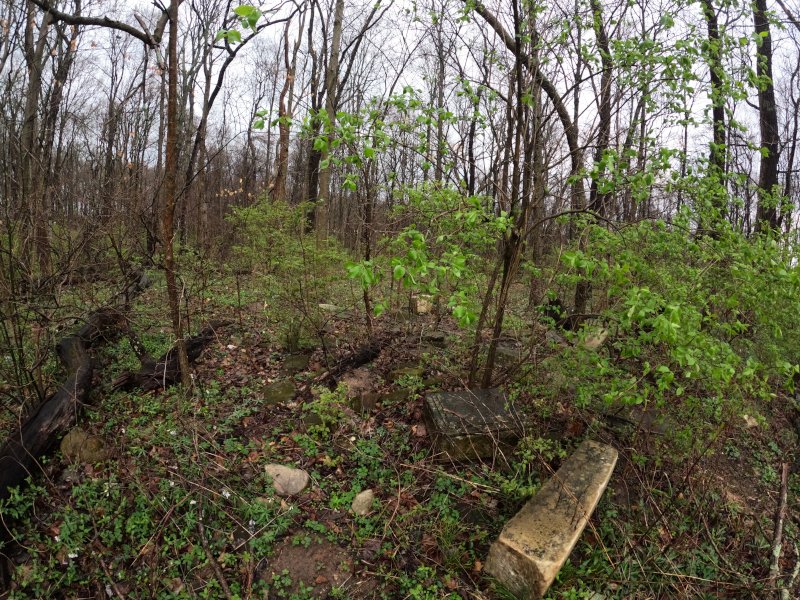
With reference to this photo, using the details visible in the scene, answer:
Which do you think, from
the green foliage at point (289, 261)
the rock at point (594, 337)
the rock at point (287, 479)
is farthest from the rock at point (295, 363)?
the rock at point (594, 337)

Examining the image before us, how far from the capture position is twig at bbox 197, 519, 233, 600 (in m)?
2.54

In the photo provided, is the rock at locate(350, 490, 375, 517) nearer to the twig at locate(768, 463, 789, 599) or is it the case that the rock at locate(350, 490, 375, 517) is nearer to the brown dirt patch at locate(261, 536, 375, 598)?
the brown dirt patch at locate(261, 536, 375, 598)

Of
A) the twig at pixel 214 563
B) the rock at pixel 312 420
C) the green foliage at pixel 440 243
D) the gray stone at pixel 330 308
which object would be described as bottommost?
the twig at pixel 214 563

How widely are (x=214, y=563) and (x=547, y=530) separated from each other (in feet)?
7.02

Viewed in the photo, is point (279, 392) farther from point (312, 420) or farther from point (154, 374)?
point (154, 374)

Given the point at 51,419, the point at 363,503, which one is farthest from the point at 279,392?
the point at 51,419

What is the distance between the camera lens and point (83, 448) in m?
3.52

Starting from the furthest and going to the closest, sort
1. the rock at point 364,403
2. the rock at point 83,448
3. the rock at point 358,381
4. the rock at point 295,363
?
the rock at point 295,363 < the rock at point 358,381 < the rock at point 364,403 < the rock at point 83,448

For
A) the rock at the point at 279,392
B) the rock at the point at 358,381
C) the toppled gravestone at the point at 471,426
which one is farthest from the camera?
the rock at the point at 358,381

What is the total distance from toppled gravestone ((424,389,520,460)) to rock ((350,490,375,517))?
721 mm

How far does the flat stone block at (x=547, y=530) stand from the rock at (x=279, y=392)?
9.00ft

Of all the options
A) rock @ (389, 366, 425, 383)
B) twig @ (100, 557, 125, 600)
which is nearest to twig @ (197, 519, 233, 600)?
twig @ (100, 557, 125, 600)

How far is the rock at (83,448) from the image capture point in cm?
348

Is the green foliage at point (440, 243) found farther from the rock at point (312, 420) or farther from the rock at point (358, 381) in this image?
the rock at point (312, 420)
